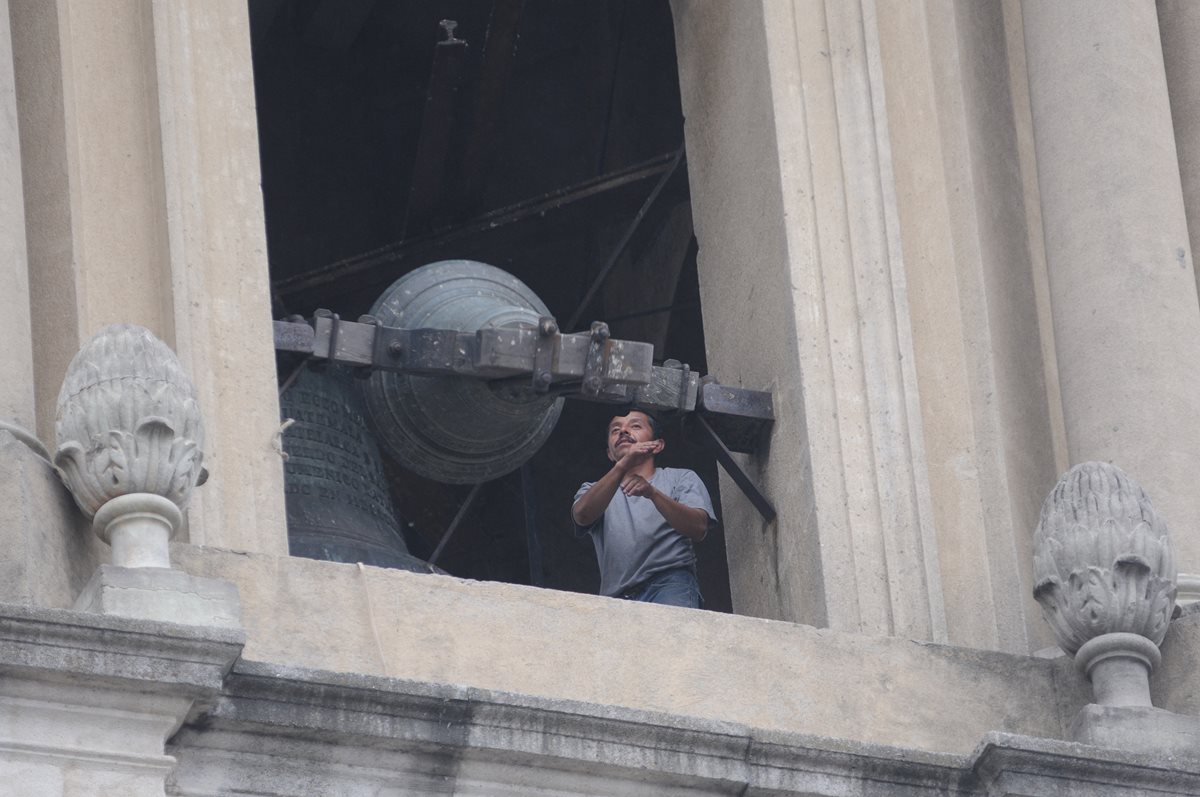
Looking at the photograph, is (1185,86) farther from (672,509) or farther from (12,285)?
(12,285)

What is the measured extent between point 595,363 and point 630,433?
0.63m

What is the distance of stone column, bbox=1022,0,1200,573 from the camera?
12516mm

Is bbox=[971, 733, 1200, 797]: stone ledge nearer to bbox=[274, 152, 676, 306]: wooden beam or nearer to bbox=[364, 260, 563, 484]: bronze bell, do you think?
bbox=[364, 260, 563, 484]: bronze bell

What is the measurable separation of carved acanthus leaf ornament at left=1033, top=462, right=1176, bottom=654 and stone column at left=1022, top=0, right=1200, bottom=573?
0.46 m

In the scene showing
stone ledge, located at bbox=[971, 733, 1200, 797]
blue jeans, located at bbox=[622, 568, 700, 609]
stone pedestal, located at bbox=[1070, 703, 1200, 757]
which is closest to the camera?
stone ledge, located at bbox=[971, 733, 1200, 797]

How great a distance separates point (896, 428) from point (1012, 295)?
75 centimetres

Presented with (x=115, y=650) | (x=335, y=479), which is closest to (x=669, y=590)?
(x=335, y=479)

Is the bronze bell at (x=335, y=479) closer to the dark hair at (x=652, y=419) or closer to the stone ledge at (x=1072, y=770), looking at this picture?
the dark hair at (x=652, y=419)

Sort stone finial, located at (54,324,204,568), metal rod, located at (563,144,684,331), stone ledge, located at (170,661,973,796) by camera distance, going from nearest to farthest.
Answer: stone ledge, located at (170,661,973,796), stone finial, located at (54,324,204,568), metal rod, located at (563,144,684,331)

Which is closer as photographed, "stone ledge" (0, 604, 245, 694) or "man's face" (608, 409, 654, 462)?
"stone ledge" (0, 604, 245, 694)

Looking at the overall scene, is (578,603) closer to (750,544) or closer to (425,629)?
(425,629)

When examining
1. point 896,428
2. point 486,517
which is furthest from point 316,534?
point 486,517

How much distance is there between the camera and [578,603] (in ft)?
38.6

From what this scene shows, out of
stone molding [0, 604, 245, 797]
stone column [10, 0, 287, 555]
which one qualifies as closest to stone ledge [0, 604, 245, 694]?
stone molding [0, 604, 245, 797]
